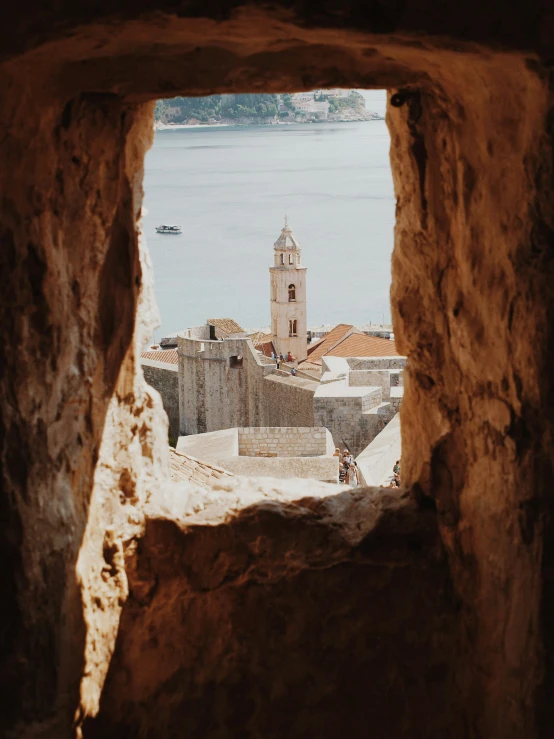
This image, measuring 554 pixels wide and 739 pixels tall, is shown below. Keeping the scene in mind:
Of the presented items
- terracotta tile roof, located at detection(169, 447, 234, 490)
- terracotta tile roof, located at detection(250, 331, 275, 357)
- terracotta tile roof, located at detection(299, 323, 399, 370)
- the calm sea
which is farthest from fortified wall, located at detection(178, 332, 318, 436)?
terracotta tile roof, located at detection(169, 447, 234, 490)

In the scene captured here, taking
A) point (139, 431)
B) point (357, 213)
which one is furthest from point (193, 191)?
point (139, 431)

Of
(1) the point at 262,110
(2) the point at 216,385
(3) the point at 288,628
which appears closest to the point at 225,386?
(2) the point at 216,385

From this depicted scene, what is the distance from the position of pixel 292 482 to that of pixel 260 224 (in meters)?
54.7

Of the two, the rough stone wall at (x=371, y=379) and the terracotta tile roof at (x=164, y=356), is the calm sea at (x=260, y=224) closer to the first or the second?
the terracotta tile roof at (x=164, y=356)

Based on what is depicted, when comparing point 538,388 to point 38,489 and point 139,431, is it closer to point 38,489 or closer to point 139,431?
point 38,489

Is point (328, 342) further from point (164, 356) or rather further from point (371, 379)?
point (371, 379)

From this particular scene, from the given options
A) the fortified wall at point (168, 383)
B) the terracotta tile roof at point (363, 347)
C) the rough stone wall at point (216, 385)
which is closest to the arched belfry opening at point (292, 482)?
the rough stone wall at point (216, 385)

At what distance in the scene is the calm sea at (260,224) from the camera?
4672 cm

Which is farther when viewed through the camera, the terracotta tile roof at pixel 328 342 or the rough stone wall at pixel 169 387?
the terracotta tile roof at pixel 328 342

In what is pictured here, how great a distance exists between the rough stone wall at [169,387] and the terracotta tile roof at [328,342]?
396 cm

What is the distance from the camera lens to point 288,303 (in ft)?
97.3

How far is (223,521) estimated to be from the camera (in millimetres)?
3867

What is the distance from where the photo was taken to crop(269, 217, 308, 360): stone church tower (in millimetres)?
29547

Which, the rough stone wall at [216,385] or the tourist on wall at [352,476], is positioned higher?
the rough stone wall at [216,385]
